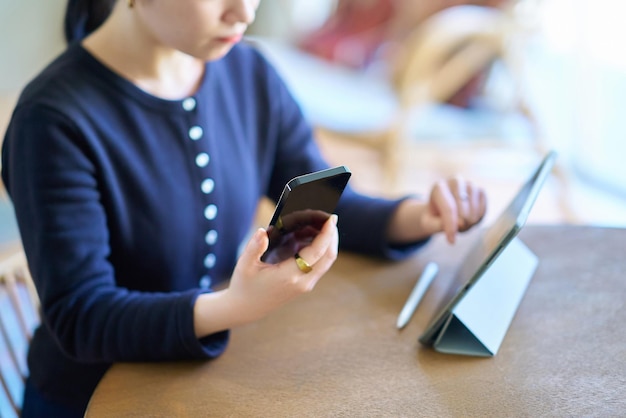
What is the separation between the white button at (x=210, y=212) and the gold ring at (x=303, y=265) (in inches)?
11.3

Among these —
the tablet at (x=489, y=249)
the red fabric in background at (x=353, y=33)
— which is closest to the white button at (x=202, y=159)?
the tablet at (x=489, y=249)

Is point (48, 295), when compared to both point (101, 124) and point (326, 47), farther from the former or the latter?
point (326, 47)

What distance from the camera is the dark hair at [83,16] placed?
849 millimetres

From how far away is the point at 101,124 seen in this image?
760 millimetres

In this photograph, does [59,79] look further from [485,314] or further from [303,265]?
[485,314]

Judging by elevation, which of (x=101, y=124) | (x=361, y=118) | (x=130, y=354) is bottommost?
(x=361, y=118)

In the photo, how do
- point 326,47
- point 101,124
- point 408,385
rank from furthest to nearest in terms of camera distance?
1. point 326,47
2. point 101,124
3. point 408,385

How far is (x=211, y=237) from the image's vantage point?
87 cm

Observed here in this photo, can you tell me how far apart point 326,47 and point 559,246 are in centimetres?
194

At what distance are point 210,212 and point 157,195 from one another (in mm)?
78

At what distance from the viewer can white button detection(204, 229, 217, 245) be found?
0.86 m

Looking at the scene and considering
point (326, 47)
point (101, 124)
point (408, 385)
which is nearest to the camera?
point (408, 385)

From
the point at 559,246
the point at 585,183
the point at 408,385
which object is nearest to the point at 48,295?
the point at 408,385

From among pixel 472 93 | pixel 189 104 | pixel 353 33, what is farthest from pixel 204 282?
pixel 353 33
